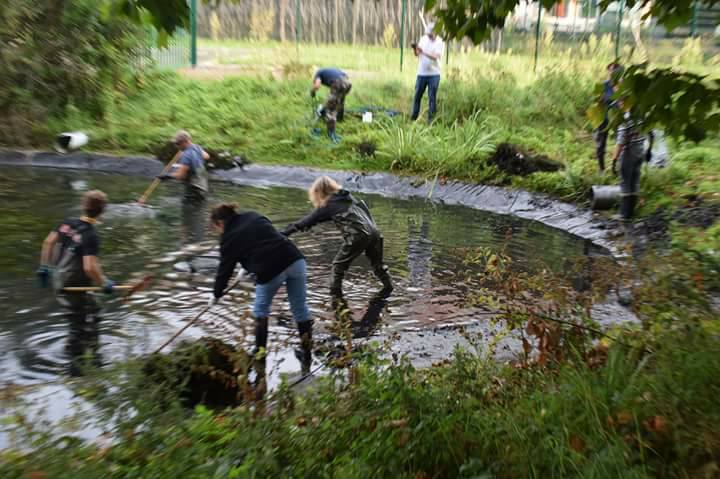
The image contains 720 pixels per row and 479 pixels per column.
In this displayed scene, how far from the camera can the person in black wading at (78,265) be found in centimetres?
736

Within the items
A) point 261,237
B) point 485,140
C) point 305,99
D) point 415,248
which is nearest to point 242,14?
point 305,99

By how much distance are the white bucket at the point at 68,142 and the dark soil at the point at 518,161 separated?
372 inches

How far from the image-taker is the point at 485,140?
16.2 meters

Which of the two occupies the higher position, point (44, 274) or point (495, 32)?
point (495, 32)

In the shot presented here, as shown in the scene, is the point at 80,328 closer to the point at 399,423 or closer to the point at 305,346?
the point at 305,346

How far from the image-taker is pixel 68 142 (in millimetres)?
16797

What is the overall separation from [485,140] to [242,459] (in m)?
13.5

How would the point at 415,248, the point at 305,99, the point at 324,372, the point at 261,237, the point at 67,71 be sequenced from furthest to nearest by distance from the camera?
1. the point at 305,99
2. the point at 67,71
3. the point at 415,248
4. the point at 261,237
5. the point at 324,372

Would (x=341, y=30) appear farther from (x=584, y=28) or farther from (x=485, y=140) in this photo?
(x=485, y=140)

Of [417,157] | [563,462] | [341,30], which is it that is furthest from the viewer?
[341,30]

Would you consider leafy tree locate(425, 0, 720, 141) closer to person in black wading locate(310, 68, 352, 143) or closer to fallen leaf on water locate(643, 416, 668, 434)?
fallen leaf on water locate(643, 416, 668, 434)

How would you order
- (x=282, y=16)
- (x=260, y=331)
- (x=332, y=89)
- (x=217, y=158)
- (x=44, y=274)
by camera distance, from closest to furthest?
(x=260, y=331), (x=44, y=274), (x=217, y=158), (x=332, y=89), (x=282, y=16)

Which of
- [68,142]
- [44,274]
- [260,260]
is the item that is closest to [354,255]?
[260,260]

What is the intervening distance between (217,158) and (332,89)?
3139 mm
